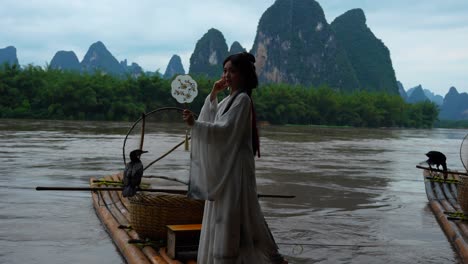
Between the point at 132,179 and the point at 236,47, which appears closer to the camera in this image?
the point at 132,179

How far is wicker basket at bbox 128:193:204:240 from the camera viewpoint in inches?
134

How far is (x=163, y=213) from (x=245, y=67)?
1.34 meters

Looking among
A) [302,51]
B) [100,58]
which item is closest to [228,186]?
[302,51]

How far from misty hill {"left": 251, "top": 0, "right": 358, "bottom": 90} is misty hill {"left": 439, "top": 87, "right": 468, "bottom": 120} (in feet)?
168

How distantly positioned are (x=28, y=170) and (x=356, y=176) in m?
5.40

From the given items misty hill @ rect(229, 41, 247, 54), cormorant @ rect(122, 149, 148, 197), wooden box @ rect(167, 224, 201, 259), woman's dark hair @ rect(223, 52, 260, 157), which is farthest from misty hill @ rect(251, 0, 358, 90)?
woman's dark hair @ rect(223, 52, 260, 157)

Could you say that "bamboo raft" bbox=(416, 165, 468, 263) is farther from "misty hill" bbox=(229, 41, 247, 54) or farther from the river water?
"misty hill" bbox=(229, 41, 247, 54)

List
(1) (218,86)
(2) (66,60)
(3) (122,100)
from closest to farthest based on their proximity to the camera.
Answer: (1) (218,86) < (3) (122,100) < (2) (66,60)

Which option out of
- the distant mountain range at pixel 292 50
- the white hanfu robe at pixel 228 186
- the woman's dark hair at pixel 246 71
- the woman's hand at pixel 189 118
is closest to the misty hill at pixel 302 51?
the distant mountain range at pixel 292 50

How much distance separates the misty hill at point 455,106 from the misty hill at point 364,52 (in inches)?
1181

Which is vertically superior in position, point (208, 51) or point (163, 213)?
point (208, 51)

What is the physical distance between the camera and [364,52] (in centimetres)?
10962

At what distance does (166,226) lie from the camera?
338cm

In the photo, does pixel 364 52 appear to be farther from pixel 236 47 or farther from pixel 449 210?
pixel 449 210
